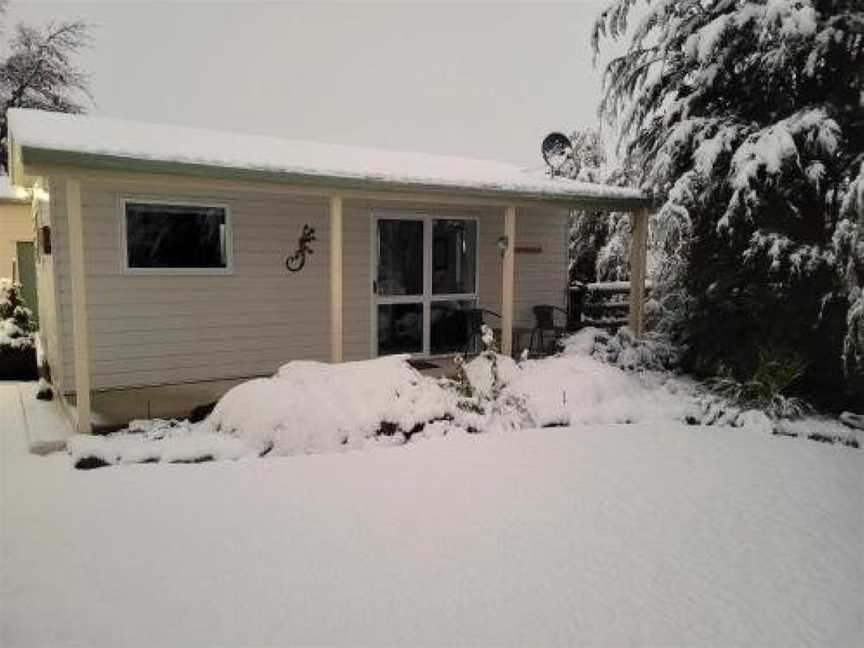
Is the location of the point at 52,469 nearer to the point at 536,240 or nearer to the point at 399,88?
the point at 536,240

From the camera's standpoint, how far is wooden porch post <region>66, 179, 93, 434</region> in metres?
4.93

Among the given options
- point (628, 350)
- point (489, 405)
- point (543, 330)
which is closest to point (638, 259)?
point (628, 350)

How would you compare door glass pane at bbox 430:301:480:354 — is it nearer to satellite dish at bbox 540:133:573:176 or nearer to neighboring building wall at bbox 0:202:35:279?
satellite dish at bbox 540:133:573:176

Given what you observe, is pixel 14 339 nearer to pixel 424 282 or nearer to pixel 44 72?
pixel 424 282

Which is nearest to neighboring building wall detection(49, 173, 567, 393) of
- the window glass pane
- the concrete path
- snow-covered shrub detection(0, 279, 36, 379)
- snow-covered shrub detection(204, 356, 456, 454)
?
the window glass pane

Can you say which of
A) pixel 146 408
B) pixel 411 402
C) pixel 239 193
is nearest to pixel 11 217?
pixel 239 193

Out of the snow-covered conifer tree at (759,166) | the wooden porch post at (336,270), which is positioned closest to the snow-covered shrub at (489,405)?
the wooden porch post at (336,270)

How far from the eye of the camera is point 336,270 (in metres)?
6.27

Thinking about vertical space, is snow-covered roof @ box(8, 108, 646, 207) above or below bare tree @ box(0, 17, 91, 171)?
below

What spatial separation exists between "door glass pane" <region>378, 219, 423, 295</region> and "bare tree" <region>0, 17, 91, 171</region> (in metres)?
17.3

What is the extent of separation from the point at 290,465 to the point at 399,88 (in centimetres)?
4202

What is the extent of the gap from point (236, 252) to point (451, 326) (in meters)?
2.95

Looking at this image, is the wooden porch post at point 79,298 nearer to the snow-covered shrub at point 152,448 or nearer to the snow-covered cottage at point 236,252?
the snow-covered cottage at point 236,252

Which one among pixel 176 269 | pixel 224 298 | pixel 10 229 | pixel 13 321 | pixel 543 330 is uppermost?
pixel 10 229
